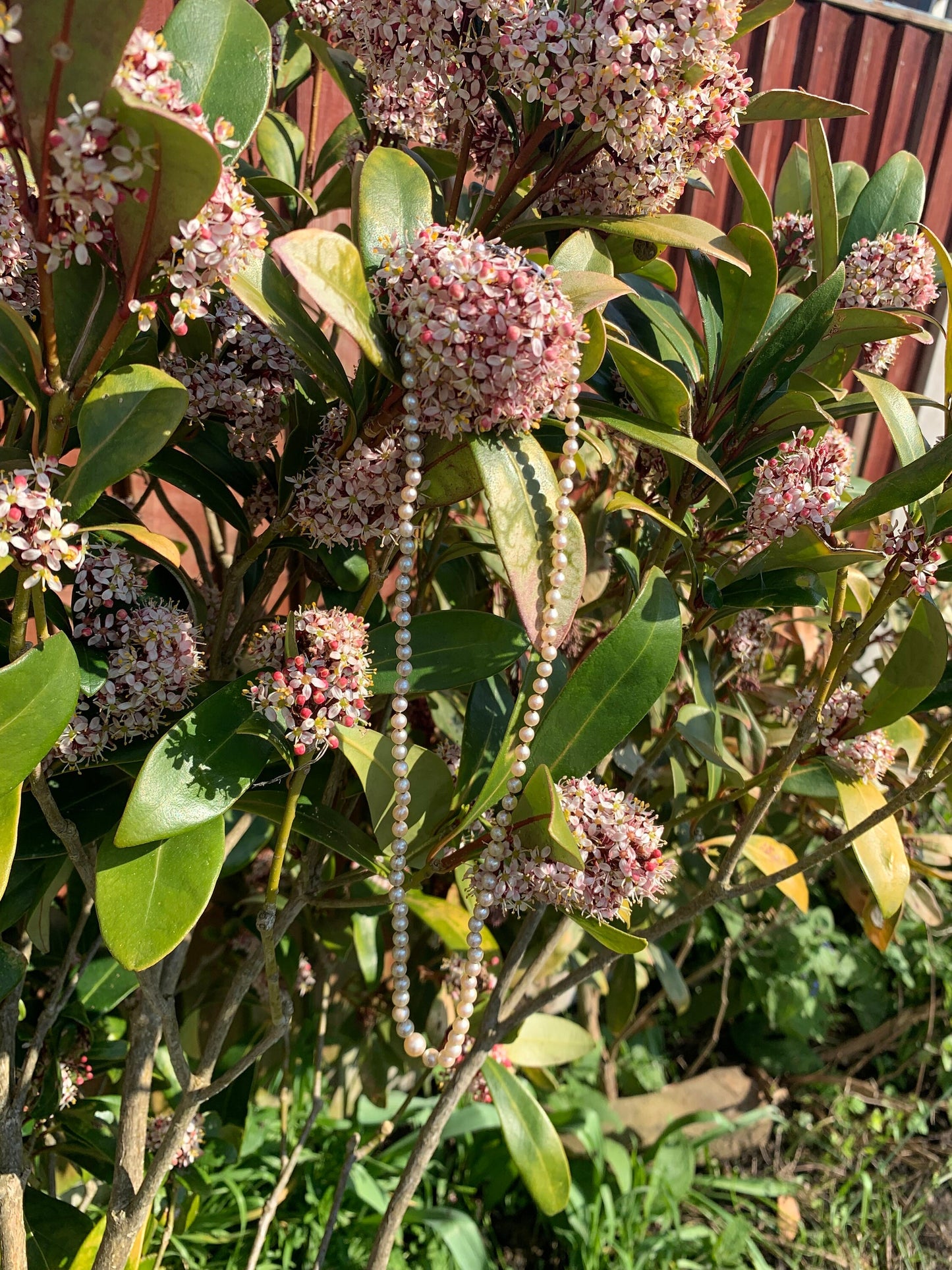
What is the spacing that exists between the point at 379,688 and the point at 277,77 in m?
1.13

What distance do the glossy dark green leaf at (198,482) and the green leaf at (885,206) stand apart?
36.2 inches

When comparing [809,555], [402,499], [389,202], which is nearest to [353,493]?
[402,499]

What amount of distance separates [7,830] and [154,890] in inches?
5.5

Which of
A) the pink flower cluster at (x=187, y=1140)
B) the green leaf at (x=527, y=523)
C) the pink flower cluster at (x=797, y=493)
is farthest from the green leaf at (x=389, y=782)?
the pink flower cluster at (x=187, y=1140)

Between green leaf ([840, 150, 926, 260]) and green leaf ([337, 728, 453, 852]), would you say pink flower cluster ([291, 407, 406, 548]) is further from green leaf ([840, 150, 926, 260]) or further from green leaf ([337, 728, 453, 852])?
green leaf ([840, 150, 926, 260])

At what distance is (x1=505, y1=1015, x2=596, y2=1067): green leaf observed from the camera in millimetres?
1866

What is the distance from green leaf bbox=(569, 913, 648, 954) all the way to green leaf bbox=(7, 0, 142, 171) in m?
0.83

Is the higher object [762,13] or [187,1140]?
[762,13]

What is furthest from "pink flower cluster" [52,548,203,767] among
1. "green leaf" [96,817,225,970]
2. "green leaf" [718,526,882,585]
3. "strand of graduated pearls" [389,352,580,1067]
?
A: "green leaf" [718,526,882,585]

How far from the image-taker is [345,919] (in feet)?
5.82

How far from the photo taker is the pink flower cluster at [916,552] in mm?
991

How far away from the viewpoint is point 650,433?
0.99 meters

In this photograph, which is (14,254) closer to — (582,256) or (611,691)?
(582,256)

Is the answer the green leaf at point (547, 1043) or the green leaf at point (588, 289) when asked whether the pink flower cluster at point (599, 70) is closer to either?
the green leaf at point (588, 289)
